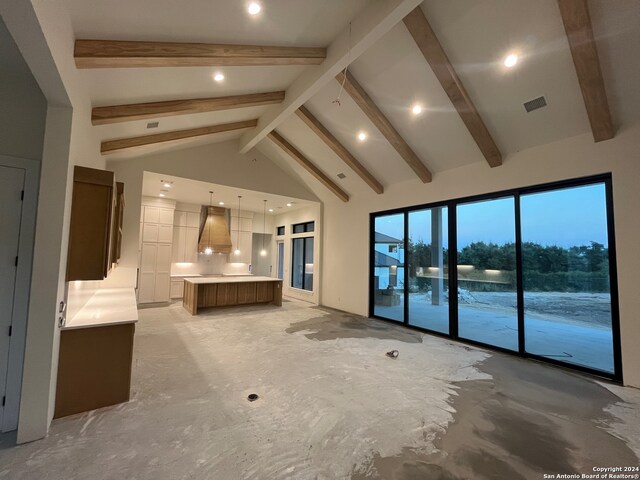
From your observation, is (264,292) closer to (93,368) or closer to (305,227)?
(305,227)

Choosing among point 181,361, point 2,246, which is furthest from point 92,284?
point 2,246

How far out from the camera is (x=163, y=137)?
4648 mm

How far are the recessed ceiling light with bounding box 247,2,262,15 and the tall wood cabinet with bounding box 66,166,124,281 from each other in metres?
2.06

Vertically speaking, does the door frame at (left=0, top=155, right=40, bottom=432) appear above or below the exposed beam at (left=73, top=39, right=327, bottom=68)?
below

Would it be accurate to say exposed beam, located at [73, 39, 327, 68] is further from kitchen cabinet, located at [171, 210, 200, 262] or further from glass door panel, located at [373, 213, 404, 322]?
kitchen cabinet, located at [171, 210, 200, 262]

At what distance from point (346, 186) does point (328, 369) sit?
4.77m

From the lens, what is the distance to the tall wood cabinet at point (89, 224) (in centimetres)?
246

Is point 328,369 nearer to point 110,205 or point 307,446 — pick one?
point 307,446

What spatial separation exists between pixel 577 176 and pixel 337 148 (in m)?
3.85

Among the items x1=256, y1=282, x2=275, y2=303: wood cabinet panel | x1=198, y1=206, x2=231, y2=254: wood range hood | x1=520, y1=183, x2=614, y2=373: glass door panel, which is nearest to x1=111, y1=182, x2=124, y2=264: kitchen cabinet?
x1=256, y1=282, x2=275, y2=303: wood cabinet panel

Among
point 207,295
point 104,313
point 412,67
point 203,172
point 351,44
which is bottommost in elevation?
point 207,295

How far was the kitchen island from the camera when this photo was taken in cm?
652

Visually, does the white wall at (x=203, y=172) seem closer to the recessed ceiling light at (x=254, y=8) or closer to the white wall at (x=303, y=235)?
the white wall at (x=303, y=235)

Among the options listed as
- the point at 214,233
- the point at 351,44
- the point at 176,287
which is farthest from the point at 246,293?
the point at 351,44
